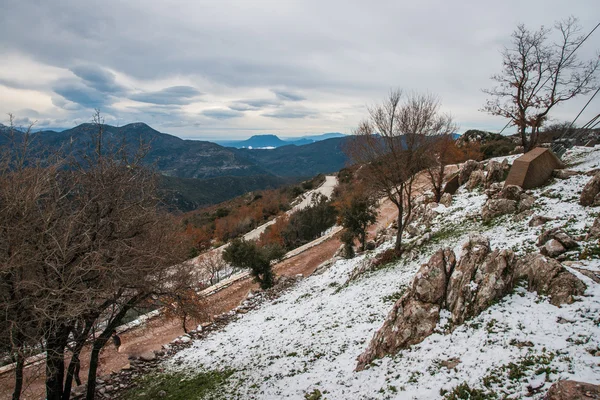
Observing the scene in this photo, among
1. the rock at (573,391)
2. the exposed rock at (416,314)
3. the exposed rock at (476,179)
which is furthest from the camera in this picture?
the exposed rock at (476,179)

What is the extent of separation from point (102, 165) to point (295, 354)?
30.4 ft

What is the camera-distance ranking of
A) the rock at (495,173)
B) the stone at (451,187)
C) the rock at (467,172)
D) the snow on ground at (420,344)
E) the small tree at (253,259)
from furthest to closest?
1. the rock at (467,172)
2. the stone at (451,187)
3. the small tree at (253,259)
4. the rock at (495,173)
5. the snow on ground at (420,344)

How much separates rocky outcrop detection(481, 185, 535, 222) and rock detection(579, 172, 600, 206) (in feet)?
7.64

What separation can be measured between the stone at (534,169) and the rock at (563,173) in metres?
0.24

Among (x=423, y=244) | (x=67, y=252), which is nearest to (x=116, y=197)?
(x=67, y=252)

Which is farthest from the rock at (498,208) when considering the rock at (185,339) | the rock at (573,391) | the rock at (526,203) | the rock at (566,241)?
the rock at (185,339)

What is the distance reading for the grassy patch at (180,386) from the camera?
10.8 meters

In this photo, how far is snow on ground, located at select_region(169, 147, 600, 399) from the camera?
6555mm

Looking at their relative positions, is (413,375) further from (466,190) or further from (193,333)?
(466,190)

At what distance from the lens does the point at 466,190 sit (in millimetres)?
26109

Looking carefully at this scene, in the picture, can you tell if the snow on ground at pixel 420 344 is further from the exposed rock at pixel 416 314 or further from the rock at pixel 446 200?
the rock at pixel 446 200

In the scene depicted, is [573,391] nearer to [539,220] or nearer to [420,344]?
[420,344]

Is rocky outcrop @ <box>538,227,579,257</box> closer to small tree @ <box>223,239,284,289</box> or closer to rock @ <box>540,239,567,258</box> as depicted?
rock @ <box>540,239,567,258</box>

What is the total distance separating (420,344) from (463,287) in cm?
212
